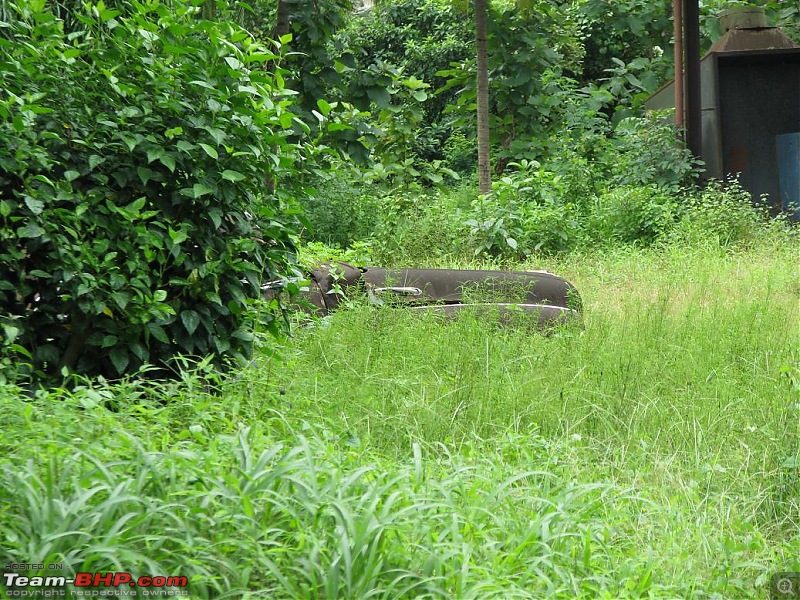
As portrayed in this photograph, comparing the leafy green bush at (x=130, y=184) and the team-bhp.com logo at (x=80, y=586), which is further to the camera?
the leafy green bush at (x=130, y=184)

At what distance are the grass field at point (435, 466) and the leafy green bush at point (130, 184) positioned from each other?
14.7 inches

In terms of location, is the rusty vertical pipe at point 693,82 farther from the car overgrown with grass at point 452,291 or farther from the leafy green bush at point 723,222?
the car overgrown with grass at point 452,291

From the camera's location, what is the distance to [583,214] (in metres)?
13.1

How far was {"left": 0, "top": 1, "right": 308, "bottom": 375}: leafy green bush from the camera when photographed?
418 centimetres

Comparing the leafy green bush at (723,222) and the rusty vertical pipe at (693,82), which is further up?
the rusty vertical pipe at (693,82)

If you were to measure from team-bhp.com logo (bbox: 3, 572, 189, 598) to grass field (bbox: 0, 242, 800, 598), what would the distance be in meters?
0.04

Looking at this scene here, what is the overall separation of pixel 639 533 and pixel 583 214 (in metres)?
10.1

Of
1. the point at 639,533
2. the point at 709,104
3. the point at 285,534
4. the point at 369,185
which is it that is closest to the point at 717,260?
the point at 709,104

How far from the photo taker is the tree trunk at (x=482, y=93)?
12711mm

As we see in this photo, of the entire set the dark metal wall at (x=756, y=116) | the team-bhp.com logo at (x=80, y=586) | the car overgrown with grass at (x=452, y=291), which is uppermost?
the dark metal wall at (x=756, y=116)

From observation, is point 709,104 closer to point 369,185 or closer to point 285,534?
point 369,185

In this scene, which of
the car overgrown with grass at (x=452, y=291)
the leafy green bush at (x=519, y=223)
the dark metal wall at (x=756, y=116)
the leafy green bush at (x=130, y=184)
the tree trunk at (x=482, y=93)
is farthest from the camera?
the dark metal wall at (x=756, y=116)

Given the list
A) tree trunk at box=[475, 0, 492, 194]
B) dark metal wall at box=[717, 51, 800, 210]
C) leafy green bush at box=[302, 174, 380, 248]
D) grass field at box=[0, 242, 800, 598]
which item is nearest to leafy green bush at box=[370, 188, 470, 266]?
leafy green bush at box=[302, 174, 380, 248]

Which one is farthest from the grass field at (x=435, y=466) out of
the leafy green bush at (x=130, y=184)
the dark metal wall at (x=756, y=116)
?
the dark metal wall at (x=756, y=116)
